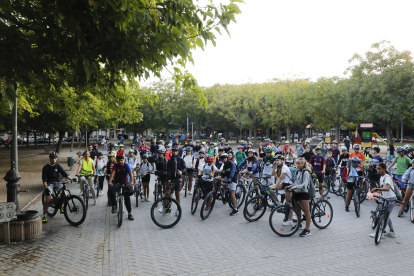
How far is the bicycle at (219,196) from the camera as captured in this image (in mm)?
8867

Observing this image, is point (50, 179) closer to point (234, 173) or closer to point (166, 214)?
point (166, 214)

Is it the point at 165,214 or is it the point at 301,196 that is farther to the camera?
the point at 165,214

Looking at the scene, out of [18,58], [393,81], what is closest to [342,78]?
[393,81]

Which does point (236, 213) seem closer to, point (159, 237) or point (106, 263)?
point (159, 237)

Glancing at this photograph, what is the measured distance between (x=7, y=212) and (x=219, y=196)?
5423 millimetres

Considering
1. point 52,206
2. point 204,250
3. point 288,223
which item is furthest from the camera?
point 52,206

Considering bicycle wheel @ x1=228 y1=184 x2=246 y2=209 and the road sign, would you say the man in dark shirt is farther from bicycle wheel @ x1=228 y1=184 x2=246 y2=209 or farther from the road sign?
bicycle wheel @ x1=228 y1=184 x2=246 y2=209

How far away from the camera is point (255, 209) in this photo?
8.77 m

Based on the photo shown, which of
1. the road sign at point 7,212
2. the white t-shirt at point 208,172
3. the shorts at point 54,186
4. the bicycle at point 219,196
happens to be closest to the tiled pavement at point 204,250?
the bicycle at point 219,196

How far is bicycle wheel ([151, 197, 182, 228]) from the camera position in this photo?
8109 millimetres

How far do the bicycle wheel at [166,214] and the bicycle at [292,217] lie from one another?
242cm

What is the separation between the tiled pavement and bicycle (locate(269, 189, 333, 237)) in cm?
18

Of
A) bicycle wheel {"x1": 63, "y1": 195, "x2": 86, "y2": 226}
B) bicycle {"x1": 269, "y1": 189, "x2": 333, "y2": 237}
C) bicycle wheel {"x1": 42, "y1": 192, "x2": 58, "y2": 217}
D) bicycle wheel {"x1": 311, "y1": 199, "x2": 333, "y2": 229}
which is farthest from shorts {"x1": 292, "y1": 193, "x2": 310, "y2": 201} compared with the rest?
bicycle wheel {"x1": 42, "y1": 192, "x2": 58, "y2": 217}

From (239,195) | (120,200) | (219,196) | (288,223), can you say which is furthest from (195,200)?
(288,223)
